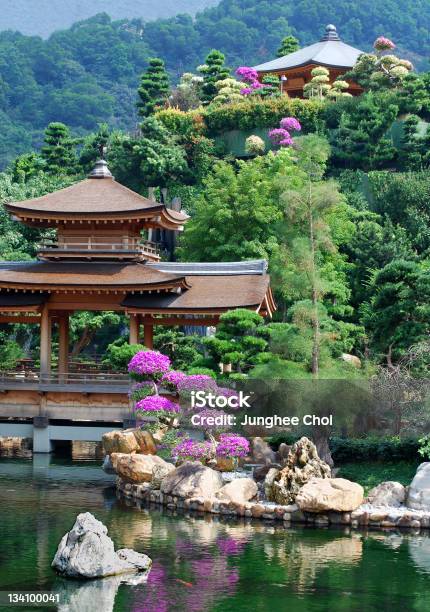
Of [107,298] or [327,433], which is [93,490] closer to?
[327,433]

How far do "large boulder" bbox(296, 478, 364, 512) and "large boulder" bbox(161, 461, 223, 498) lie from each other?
2454mm

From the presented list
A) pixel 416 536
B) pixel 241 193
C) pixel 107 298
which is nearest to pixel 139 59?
pixel 241 193

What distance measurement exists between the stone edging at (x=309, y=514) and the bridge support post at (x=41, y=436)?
9.29m

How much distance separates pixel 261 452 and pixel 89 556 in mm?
9777

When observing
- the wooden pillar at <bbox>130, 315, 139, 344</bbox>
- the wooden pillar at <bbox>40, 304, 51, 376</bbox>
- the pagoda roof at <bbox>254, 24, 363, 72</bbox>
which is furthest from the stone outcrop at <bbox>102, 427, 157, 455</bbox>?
the pagoda roof at <bbox>254, 24, 363, 72</bbox>

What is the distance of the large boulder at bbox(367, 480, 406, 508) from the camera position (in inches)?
1022

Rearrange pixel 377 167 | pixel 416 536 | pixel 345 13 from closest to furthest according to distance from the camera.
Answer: pixel 416 536 → pixel 377 167 → pixel 345 13

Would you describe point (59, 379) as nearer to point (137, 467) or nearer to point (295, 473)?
point (137, 467)

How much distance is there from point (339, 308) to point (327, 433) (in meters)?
6.07

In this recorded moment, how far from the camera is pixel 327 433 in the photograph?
29.2m

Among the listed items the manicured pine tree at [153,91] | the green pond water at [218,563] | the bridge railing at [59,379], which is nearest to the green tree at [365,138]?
the manicured pine tree at [153,91]

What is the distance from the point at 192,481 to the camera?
1068 inches

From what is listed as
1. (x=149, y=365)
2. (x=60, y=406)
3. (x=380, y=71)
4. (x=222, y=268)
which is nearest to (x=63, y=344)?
(x=60, y=406)

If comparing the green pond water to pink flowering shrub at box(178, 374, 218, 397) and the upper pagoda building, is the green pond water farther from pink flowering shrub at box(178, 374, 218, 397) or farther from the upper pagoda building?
the upper pagoda building
